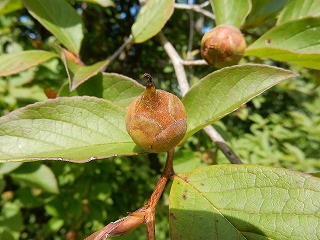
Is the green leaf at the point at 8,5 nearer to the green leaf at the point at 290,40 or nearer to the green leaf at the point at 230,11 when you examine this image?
the green leaf at the point at 230,11

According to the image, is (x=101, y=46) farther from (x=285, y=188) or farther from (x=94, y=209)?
(x=285, y=188)

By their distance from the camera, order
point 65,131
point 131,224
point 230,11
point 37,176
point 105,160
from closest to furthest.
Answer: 1. point 131,224
2. point 65,131
3. point 230,11
4. point 37,176
5. point 105,160

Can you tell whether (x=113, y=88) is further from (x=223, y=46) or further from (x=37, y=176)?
(x=37, y=176)

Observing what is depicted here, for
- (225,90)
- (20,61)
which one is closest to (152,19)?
(20,61)

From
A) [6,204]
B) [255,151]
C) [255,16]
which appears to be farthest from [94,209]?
[255,16]

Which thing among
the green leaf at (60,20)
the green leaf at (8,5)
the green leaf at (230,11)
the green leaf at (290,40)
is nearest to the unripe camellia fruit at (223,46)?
the green leaf at (290,40)
